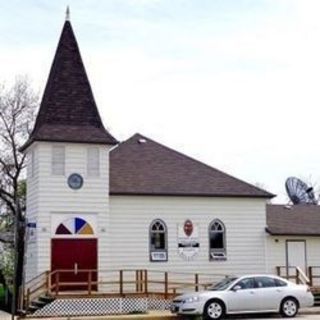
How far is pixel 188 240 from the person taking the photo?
34406 mm

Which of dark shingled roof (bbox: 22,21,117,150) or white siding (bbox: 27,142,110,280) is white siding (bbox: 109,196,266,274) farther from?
dark shingled roof (bbox: 22,21,117,150)

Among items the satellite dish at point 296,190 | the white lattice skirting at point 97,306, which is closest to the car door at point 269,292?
the white lattice skirting at point 97,306

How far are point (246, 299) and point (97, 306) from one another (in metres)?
6.06

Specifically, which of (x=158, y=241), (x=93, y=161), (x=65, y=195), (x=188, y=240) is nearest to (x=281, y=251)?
(x=188, y=240)

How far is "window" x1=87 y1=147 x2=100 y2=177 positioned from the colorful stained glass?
6.47 feet

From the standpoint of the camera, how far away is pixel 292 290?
27.4 m

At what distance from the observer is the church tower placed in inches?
1258

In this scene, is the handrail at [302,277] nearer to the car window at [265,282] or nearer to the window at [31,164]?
the car window at [265,282]

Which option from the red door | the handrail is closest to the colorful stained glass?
the red door

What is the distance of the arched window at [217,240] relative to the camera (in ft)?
114

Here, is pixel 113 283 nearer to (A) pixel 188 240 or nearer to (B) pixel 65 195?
(B) pixel 65 195

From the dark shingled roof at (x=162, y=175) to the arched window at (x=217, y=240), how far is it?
135 centimetres

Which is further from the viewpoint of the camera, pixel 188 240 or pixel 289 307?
pixel 188 240

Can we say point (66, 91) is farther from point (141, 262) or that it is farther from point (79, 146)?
point (141, 262)
